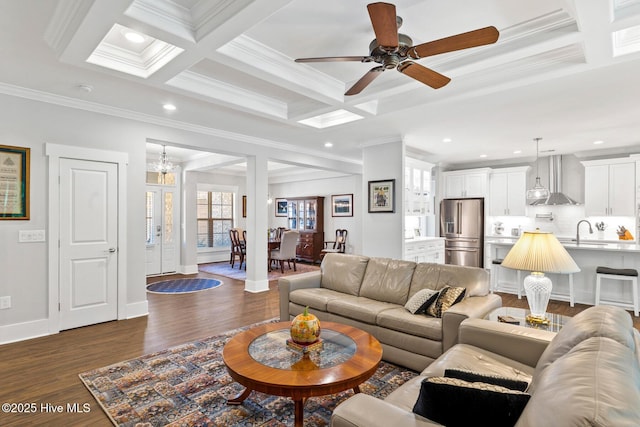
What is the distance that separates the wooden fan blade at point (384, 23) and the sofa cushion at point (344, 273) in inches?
100

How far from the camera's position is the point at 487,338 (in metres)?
2.25

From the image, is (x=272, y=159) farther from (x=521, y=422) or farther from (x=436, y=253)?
(x=521, y=422)

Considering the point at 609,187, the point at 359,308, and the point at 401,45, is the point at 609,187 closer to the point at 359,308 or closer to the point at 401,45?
the point at 359,308

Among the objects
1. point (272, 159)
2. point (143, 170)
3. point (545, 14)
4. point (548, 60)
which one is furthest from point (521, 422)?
point (272, 159)

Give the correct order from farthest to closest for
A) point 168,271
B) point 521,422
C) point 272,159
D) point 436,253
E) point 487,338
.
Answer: point 168,271 → point 436,253 → point 272,159 → point 487,338 → point 521,422

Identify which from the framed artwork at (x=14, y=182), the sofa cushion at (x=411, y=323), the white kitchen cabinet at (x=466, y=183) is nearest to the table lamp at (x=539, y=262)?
the sofa cushion at (x=411, y=323)

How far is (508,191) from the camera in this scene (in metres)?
7.74

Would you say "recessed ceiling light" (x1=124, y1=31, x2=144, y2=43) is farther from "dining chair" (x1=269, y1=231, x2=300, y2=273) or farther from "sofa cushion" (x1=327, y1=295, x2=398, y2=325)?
"dining chair" (x1=269, y1=231, x2=300, y2=273)

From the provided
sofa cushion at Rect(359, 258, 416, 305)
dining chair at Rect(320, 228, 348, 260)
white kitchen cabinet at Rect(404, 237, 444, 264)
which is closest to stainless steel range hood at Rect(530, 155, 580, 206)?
white kitchen cabinet at Rect(404, 237, 444, 264)

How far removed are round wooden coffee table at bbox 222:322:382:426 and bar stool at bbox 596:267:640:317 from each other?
4308mm

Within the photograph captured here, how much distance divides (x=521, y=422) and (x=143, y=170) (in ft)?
15.7

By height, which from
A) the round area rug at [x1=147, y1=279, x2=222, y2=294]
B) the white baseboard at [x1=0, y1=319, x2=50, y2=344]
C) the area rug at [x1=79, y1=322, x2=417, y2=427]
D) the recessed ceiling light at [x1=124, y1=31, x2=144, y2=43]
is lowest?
the round area rug at [x1=147, y1=279, x2=222, y2=294]

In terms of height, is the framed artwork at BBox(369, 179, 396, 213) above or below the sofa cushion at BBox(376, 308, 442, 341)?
above

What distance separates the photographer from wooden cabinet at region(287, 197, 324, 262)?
992cm
